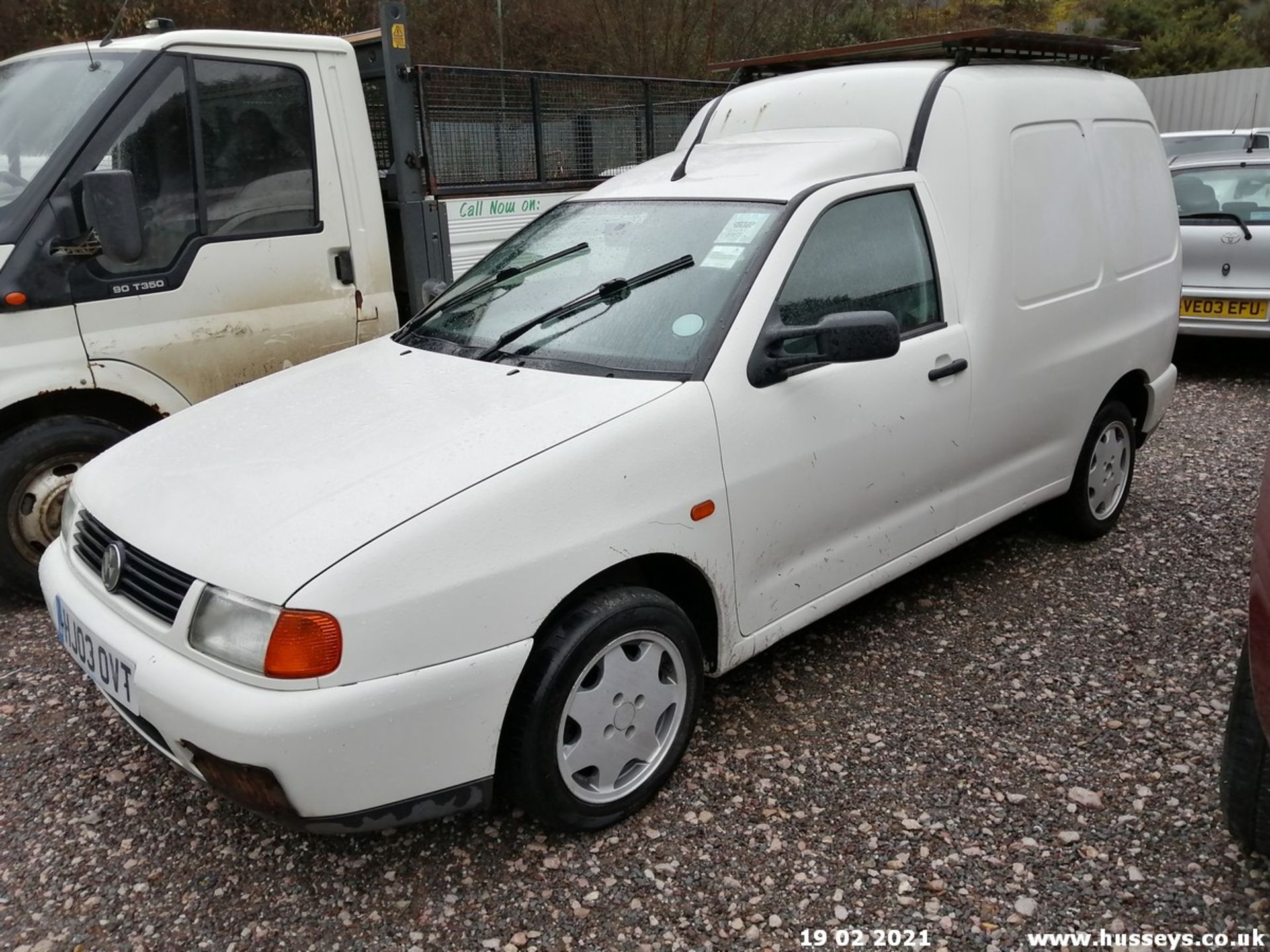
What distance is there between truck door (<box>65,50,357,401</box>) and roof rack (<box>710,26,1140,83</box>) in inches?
79.0

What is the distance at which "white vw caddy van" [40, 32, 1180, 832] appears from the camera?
233 cm

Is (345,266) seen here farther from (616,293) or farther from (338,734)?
(338,734)

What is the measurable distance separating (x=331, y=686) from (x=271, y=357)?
2.73m

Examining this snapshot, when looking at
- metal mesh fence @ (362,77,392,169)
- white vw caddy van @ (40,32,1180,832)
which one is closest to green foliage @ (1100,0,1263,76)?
metal mesh fence @ (362,77,392,169)

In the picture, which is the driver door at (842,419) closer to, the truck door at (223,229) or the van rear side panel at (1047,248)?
the van rear side panel at (1047,248)

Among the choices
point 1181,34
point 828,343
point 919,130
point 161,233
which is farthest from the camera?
point 1181,34

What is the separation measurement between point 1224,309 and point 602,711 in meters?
6.74

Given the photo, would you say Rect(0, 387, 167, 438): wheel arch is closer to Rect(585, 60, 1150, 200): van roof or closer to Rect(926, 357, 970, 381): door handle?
Rect(585, 60, 1150, 200): van roof

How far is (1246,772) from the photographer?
2.50 metres

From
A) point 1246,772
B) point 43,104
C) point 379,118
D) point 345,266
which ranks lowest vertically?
point 1246,772

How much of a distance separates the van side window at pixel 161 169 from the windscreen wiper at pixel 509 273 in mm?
1233

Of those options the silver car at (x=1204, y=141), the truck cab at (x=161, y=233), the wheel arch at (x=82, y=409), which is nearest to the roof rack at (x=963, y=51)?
the truck cab at (x=161, y=233)

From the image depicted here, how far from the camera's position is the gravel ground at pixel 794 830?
2.52 meters
